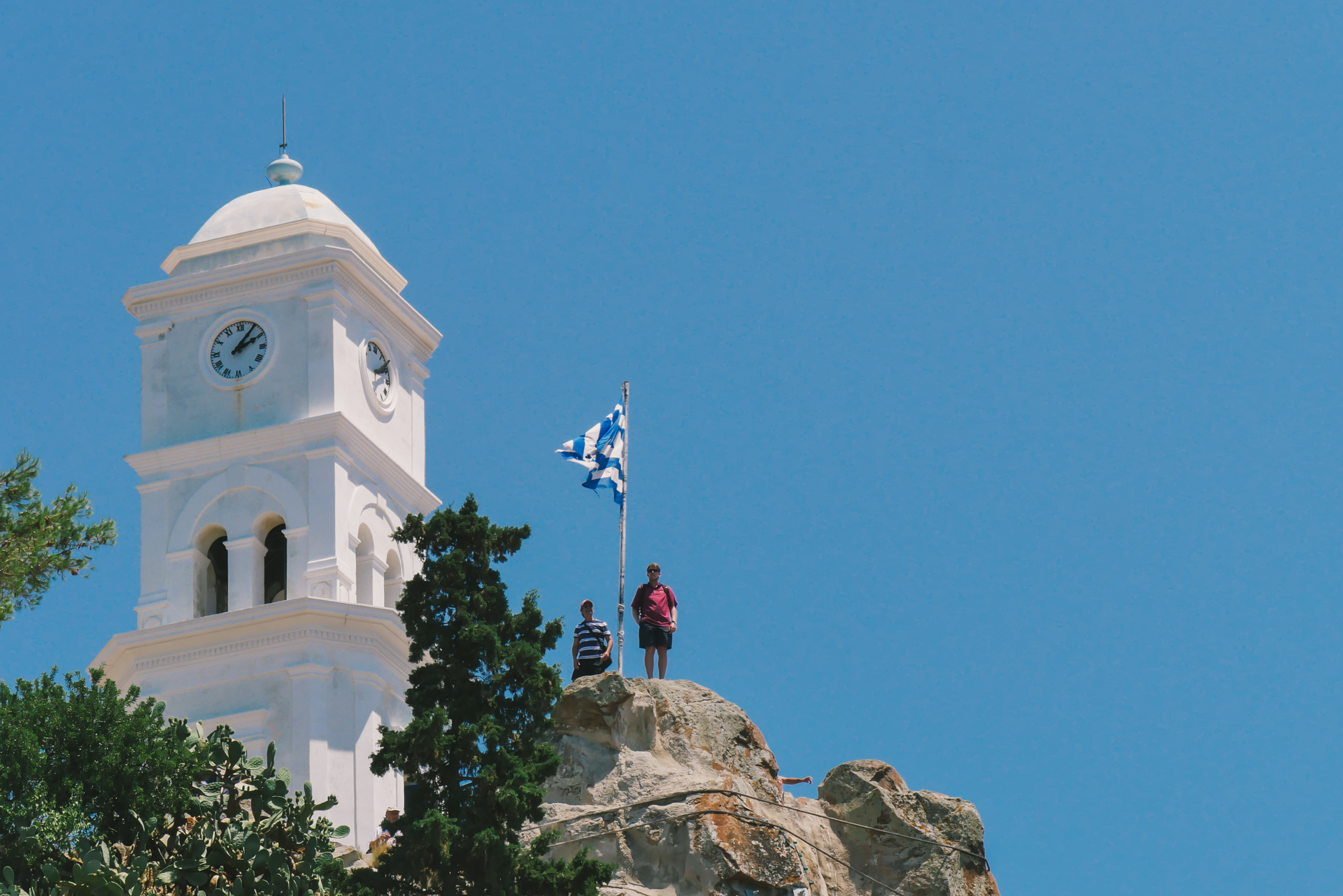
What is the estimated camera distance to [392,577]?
58500 millimetres

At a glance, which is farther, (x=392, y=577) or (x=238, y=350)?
(x=392, y=577)

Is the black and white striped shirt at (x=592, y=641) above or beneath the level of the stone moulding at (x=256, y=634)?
beneath

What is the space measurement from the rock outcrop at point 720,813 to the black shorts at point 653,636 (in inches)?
23.3

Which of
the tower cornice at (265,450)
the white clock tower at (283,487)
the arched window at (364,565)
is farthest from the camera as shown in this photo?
the arched window at (364,565)

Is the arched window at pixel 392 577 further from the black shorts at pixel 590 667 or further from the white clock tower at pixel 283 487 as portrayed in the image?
the black shorts at pixel 590 667

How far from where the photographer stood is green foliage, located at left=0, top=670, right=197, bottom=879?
33.5 m

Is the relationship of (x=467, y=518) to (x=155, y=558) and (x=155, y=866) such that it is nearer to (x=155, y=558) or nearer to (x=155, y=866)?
(x=155, y=866)

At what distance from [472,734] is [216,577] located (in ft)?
77.0

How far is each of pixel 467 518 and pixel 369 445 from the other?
71.7 feet

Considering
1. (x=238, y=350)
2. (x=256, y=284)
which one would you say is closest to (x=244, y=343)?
(x=238, y=350)

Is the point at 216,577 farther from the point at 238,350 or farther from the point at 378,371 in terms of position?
the point at 378,371

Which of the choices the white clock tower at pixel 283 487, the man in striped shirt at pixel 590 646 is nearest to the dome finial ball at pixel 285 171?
the white clock tower at pixel 283 487

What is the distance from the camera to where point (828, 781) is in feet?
131

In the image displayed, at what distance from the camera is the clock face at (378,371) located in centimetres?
5853
